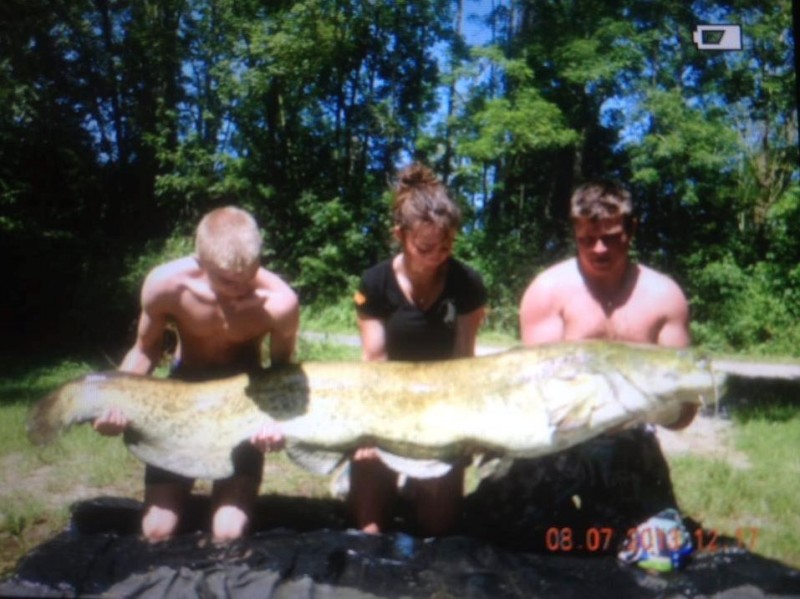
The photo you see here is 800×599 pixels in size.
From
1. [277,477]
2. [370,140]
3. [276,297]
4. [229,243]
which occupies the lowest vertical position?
[277,477]

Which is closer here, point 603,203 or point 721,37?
point 721,37

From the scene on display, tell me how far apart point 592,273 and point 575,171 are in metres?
2.84

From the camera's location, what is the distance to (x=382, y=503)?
95.2 inches

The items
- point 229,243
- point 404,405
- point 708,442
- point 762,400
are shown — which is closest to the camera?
point 229,243

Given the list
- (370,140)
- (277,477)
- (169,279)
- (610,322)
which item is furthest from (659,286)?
(370,140)

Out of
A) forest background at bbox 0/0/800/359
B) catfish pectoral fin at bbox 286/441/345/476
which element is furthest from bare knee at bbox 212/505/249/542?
forest background at bbox 0/0/800/359

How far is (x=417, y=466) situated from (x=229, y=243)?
3.18ft

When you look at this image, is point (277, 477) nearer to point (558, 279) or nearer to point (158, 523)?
point (158, 523)

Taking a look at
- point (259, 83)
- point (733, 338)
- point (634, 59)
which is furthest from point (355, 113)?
point (733, 338)

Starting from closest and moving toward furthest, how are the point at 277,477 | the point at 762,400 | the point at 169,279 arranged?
the point at 169,279 < the point at 277,477 < the point at 762,400

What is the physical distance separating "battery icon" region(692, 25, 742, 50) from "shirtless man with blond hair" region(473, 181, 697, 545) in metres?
0.52

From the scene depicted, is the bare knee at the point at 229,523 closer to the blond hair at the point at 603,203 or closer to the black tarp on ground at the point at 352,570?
the black tarp on ground at the point at 352,570

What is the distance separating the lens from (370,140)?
520 centimetres

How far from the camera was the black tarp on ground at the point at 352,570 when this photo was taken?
1.90 meters
